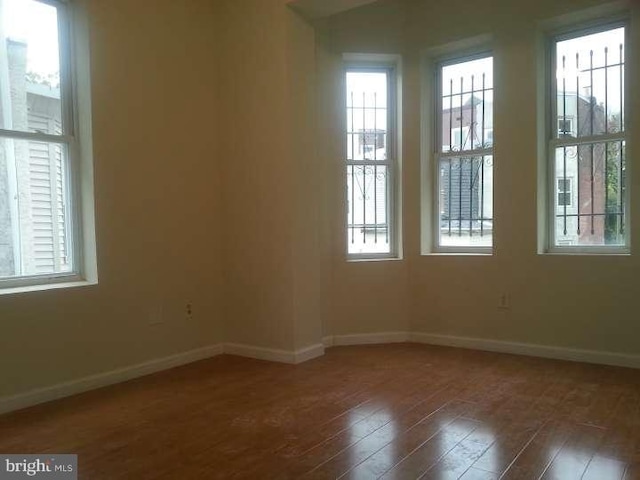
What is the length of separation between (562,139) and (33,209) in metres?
3.90

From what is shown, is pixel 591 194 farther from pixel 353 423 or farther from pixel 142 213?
pixel 142 213

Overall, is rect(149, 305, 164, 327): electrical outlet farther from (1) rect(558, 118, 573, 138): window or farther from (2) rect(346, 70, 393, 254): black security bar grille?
(1) rect(558, 118, 573, 138): window

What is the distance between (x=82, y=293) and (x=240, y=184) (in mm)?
1486

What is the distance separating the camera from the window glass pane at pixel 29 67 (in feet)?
10.2

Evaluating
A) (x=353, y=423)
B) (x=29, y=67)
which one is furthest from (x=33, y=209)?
(x=353, y=423)

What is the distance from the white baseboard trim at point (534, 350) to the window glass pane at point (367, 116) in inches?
67.5

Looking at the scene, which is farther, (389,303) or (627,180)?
(389,303)

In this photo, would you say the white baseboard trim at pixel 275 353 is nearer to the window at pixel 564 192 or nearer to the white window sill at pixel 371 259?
the white window sill at pixel 371 259

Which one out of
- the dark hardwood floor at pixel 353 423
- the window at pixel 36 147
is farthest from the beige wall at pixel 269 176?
the window at pixel 36 147

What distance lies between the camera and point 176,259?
3973 millimetres

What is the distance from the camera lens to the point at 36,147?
10.7 feet

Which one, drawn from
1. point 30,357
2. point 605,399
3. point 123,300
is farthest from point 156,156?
point 605,399

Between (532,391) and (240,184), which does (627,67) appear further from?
(240,184)

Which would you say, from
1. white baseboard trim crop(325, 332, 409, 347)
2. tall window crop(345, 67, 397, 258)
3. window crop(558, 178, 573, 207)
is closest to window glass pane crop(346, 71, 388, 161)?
tall window crop(345, 67, 397, 258)
